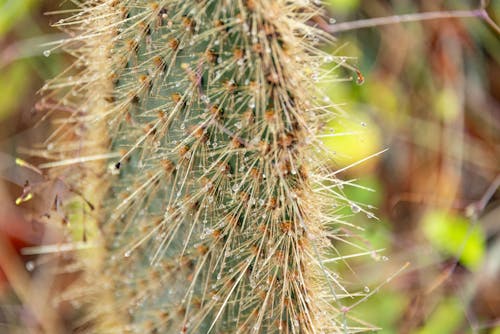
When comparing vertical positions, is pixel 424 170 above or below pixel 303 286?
below

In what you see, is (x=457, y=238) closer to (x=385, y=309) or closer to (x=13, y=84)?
(x=385, y=309)

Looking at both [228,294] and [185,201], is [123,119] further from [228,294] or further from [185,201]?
[228,294]

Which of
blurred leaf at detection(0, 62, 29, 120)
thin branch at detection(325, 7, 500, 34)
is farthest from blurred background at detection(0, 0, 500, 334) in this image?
thin branch at detection(325, 7, 500, 34)

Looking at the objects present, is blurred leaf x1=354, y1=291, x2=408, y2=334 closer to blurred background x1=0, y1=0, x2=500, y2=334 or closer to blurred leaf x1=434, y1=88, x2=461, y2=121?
blurred background x1=0, y1=0, x2=500, y2=334

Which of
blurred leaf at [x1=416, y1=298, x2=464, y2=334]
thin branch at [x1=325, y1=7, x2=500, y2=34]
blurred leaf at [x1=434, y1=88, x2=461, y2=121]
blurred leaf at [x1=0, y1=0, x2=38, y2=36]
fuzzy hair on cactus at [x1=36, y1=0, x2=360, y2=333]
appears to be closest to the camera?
fuzzy hair on cactus at [x1=36, y1=0, x2=360, y2=333]

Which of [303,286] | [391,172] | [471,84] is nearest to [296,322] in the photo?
[303,286]

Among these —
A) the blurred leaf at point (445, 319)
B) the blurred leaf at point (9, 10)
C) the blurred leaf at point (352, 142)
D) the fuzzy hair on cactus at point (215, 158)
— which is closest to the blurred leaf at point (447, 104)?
the blurred leaf at point (352, 142)

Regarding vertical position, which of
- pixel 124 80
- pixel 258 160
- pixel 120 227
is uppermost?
pixel 124 80

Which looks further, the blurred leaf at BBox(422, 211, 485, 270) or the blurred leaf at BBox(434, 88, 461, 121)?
the blurred leaf at BBox(434, 88, 461, 121)
